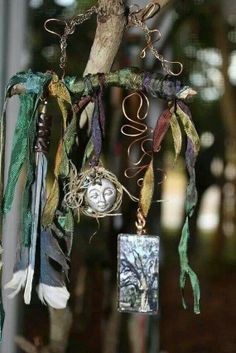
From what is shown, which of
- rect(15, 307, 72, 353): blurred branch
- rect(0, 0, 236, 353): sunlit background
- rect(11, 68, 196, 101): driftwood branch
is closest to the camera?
rect(11, 68, 196, 101): driftwood branch

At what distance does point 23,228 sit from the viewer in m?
0.67

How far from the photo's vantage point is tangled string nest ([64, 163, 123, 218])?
674mm

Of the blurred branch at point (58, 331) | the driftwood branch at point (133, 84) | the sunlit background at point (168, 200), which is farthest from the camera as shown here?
the sunlit background at point (168, 200)

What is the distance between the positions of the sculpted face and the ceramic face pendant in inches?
1.8

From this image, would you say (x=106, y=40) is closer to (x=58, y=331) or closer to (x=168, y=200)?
(x=168, y=200)

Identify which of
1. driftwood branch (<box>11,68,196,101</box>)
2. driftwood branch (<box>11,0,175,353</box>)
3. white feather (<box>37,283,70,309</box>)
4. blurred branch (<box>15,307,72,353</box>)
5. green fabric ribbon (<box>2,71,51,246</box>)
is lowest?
blurred branch (<box>15,307,72,353</box>)

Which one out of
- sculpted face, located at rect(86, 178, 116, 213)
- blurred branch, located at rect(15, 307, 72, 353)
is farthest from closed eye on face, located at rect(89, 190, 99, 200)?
blurred branch, located at rect(15, 307, 72, 353)

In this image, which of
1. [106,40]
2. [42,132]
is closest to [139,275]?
[42,132]

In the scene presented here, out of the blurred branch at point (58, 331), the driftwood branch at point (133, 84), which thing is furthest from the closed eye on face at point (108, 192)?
the blurred branch at point (58, 331)

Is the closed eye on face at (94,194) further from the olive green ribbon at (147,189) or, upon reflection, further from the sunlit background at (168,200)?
the sunlit background at (168,200)

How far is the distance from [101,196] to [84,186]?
26mm

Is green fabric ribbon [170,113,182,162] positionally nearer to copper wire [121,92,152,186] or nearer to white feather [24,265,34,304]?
copper wire [121,92,152,186]

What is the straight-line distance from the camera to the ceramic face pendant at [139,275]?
0.67 metres

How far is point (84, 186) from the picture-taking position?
0.67m
